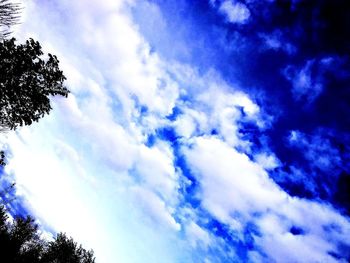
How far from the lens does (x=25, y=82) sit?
61.7 ft

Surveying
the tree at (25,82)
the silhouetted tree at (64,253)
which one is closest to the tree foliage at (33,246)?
the silhouetted tree at (64,253)

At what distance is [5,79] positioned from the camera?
58.6 ft

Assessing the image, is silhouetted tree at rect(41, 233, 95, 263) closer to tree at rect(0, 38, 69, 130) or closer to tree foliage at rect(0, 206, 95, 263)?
tree foliage at rect(0, 206, 95, 263)

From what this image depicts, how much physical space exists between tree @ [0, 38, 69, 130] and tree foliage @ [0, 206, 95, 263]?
3906 centimetres

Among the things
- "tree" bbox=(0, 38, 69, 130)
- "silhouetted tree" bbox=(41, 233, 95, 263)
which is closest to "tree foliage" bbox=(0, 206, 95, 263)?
"silhouetted tree" bbox=(41, 233, 95, 263)

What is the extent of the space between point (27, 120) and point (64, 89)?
3.33 metres

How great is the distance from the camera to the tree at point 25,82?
704 inches

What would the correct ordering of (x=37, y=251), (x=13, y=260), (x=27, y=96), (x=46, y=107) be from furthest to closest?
(x=37, y=251)
(x=13, y=260)
(x=46, y=107)
(x=27, y=96)

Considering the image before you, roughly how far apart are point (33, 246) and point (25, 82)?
1756 inches

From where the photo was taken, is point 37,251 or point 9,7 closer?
point 9,7

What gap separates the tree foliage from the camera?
4988cm

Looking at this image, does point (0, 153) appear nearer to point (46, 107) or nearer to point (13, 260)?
point (46, 107)

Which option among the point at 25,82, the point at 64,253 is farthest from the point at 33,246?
the point at 25,82

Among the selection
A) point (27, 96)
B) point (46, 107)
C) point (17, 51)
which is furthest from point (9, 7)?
point (46, 107)
